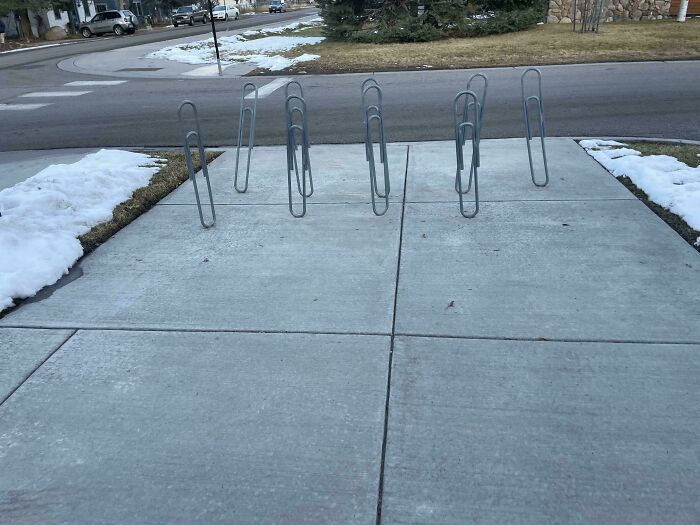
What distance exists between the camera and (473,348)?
151 inches

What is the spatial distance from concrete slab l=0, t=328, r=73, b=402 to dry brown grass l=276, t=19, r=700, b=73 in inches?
596

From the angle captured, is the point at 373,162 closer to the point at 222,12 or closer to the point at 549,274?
the point at 549,274

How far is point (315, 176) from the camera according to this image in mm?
7621

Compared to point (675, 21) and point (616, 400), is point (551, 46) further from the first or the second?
point (616, 400)

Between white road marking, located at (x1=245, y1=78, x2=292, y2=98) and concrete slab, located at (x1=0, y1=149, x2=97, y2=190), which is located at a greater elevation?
concrete slab, located at (x1=0, y1=149, x2=97, y2=190)

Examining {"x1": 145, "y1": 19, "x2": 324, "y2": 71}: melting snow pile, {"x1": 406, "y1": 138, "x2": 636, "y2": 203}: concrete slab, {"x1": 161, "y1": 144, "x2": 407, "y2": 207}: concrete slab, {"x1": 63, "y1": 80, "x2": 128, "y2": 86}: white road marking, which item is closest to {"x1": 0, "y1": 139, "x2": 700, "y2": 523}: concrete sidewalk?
{"x1": 406, "y1": 138, "x2": 636, "y2": 203}: concrete slab

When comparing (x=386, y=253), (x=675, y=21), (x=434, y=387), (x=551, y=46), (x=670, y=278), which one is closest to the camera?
(x=434, y=387)

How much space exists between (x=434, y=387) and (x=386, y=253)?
1.95 m

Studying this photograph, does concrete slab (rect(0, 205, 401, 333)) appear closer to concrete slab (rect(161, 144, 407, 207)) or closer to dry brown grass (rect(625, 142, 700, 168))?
concrete slab (rect(161, 144, 407, 207))

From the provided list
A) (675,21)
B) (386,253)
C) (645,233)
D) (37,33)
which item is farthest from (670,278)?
(37,33)

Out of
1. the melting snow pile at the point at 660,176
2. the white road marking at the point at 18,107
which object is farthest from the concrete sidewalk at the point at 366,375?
the white road marking at the point at 18,107

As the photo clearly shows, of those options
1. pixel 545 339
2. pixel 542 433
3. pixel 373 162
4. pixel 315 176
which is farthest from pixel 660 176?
pixel 542 433

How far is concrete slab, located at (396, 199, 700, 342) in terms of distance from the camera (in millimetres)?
4059

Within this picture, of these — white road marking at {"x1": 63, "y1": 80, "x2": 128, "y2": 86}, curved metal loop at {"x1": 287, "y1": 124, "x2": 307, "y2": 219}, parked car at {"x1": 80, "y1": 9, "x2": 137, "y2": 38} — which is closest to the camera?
curved metal loop at {"x1": 287, "y1": 124, "x2": 307, "y2": 219}
